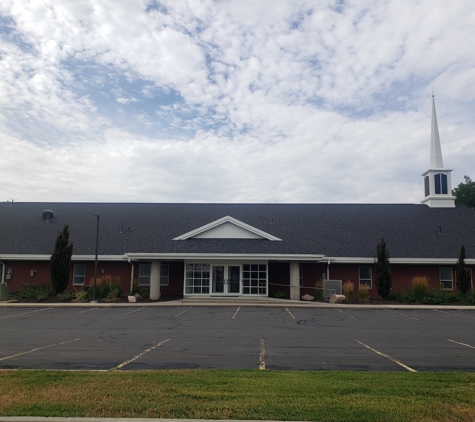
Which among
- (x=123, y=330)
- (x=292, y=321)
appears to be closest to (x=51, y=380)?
(x=123, y=330)

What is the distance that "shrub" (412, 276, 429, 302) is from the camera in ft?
83.0

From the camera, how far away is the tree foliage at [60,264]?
1038 inches

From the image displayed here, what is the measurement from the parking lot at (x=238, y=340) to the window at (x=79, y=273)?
8.38 metres

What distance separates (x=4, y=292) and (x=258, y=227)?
1642 cm

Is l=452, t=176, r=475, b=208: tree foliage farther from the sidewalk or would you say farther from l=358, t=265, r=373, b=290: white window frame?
the sidewalk

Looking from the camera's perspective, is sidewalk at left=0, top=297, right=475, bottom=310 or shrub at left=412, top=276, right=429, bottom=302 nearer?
sidewalk at left=0, top=297, right=475, bottom=310

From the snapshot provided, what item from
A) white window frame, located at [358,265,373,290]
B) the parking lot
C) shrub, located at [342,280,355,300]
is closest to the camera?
the parking lot

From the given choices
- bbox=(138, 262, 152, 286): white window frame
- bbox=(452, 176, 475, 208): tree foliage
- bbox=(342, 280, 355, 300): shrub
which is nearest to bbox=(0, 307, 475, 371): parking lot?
bbox=(342, 280, 355, 300): shrub

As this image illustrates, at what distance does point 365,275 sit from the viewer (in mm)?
28641

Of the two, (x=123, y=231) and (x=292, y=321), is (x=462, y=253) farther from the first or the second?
(x=123, y=231)

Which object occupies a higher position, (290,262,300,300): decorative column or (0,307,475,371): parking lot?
(290,262,300,300): decorative column

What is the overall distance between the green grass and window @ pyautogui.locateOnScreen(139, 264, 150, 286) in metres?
20.9

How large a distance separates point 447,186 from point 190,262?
830 inches

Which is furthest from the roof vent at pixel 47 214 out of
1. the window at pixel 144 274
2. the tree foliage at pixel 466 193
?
the tree foliage at pixel 466 193
